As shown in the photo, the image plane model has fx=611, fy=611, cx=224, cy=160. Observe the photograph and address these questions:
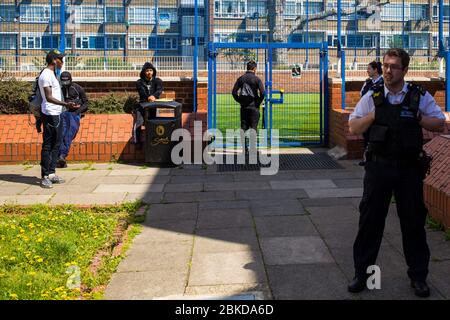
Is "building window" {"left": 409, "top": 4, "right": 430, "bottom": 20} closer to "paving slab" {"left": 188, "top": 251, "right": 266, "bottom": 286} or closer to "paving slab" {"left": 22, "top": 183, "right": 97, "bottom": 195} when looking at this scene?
"paving slab" {"left": 22, "top": 183, "right": 97, "bottom": 195}

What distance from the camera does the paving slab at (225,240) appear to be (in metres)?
5.61

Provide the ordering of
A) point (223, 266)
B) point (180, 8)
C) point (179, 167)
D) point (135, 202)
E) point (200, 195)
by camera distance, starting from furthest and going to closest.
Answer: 1. point (180, 8)
2. point (179, 167)
3. point (200, 195)
4. point (135, 202)
5. point (223, 266)

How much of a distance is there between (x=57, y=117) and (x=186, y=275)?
180 inches

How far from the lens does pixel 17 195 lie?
8.25 metres

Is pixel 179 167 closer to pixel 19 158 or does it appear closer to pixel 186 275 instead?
pixel 19 158

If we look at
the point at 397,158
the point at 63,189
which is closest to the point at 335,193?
the point at 63,189

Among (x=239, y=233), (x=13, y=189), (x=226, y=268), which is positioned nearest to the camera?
(x=226, y=268)

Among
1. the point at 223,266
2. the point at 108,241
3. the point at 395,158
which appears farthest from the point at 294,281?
the point at 108,241

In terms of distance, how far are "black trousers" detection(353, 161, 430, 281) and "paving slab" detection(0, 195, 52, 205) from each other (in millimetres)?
4729

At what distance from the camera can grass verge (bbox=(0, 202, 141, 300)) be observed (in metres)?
4.56

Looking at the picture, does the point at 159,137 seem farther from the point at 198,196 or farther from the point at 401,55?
the point at 401,55

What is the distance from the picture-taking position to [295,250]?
5512 millimetres

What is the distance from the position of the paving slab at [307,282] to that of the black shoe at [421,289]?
1.55ft

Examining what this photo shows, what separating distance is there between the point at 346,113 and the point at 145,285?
24.8 feet
